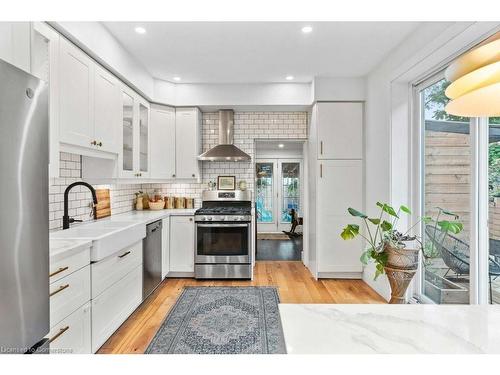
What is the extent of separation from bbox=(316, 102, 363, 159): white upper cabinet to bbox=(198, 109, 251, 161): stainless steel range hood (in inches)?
44.3

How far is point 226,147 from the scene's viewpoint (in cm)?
413

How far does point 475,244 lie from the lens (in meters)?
2.12

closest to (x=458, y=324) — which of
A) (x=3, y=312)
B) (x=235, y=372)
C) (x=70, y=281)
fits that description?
(x=235, y=372)

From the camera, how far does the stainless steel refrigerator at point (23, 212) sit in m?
0.96

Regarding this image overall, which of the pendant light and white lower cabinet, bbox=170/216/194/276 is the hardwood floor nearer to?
white lower cabinet, bbox=170/216/194/276

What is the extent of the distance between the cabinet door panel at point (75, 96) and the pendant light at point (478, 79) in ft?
7.41

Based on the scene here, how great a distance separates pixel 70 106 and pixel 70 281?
4.14ft

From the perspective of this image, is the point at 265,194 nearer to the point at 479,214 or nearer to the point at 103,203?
the point at 103,203

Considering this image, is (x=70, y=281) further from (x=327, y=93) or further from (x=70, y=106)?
(x=327, y=93)

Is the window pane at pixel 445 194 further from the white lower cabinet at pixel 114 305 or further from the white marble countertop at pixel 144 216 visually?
the white marble countertop at pixel 144 216

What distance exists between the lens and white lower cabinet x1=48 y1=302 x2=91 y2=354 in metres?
1.57

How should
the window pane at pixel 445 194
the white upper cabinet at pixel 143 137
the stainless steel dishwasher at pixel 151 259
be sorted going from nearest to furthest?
the window pane at pixel 445 194 → the stainless steel dishwasher at pixel 151 259 → the white upper cabinet at pixel 143 137

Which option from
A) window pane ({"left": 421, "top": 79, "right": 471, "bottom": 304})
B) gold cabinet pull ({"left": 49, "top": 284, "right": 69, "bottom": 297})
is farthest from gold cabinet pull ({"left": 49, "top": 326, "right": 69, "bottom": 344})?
window pane ({"left": 421, "top": 79, "right": 471, "bottom": 304})

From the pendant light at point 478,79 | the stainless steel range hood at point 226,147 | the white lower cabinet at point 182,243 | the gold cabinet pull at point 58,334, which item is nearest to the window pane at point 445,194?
the pendant light at point 478,79
